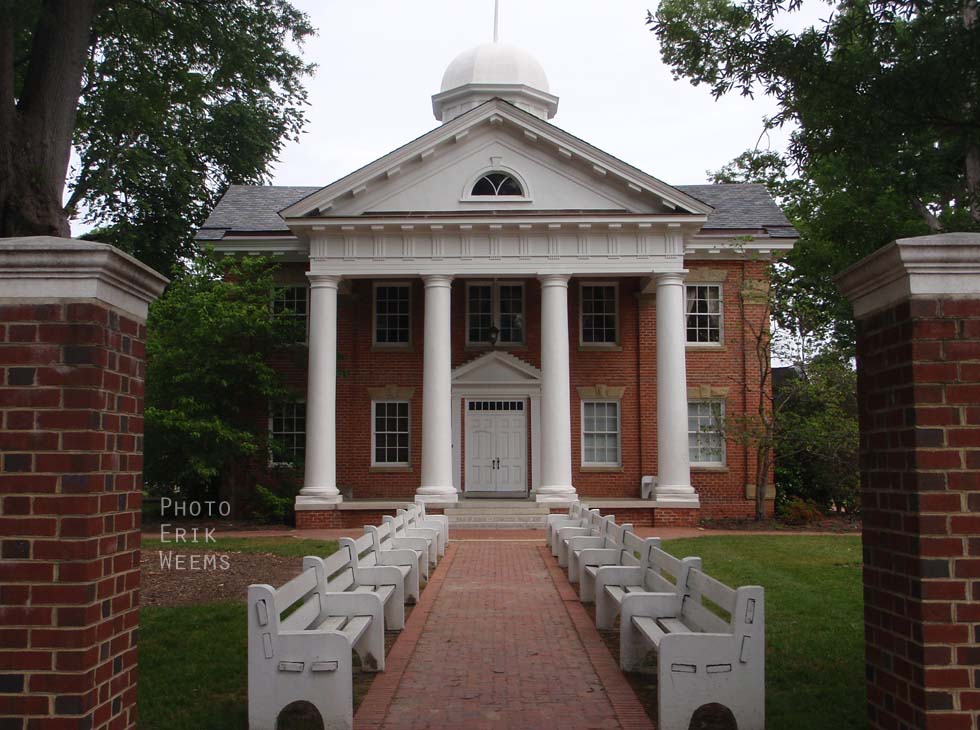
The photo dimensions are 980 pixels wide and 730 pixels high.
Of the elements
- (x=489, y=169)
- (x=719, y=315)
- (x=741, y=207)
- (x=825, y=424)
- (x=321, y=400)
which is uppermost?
(x=741, y=207)

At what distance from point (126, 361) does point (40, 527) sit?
82 centimetres

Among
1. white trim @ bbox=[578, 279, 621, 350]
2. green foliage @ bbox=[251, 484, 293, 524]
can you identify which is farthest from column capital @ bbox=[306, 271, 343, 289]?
white trim @ bbox=[578, 279, 621, 350]

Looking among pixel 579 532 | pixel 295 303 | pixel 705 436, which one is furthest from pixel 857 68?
pixel 295 303

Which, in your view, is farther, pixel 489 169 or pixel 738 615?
pixel 489 169

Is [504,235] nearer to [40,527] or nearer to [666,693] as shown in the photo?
[666,693]

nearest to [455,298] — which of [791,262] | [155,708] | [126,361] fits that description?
[791,262]

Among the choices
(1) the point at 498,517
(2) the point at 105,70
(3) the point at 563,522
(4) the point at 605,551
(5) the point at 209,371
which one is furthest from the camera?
(5) the point at 209,371

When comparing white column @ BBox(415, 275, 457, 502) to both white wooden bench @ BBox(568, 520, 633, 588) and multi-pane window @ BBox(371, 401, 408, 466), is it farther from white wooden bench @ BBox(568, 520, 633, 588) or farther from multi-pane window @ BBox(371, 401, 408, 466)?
white wooden bench @ BBox(568, 520, 633, 588)

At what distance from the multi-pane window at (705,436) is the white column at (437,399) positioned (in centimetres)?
669

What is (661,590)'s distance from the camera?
8.10 metres

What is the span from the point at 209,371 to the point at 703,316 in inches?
483

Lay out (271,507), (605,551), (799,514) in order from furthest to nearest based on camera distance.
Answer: (799,514), (271,507), (605,551)

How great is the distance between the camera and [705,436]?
81.1ft

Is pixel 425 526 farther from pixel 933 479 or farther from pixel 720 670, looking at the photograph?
pixel 933 479
